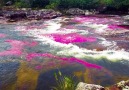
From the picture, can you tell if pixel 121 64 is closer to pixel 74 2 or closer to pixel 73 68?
pixel 73 68

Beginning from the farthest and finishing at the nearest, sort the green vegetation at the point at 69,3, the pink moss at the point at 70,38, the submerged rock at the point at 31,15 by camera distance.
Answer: the green vegetation at the point at 69,3, the submerged rock at the point at 31,15, the pink moss at the point at 70,38

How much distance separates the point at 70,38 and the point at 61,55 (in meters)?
6.56

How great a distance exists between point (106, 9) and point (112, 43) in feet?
91.4

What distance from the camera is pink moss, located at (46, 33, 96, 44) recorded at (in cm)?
2731

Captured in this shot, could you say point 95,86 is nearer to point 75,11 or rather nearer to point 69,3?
point 75,11

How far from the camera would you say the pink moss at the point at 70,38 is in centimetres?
2731

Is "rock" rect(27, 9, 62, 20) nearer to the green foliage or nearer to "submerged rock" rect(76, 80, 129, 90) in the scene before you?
the green foliage

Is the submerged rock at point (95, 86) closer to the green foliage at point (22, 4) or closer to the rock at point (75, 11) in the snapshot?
the rock at point (75, 11)

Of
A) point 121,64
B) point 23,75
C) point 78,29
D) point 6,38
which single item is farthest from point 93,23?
point 23,75

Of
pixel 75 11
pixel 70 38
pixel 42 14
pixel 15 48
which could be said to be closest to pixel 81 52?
pixel 70 38

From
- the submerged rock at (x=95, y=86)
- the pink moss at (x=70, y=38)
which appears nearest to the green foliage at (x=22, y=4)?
the pink moss at (x=70, y=38)

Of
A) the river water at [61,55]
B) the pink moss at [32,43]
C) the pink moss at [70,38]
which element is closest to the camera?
the river water at [61,55]

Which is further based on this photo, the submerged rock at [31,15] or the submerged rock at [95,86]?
the submerged rock at [31,15]

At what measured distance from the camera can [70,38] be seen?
2822 centimetres
